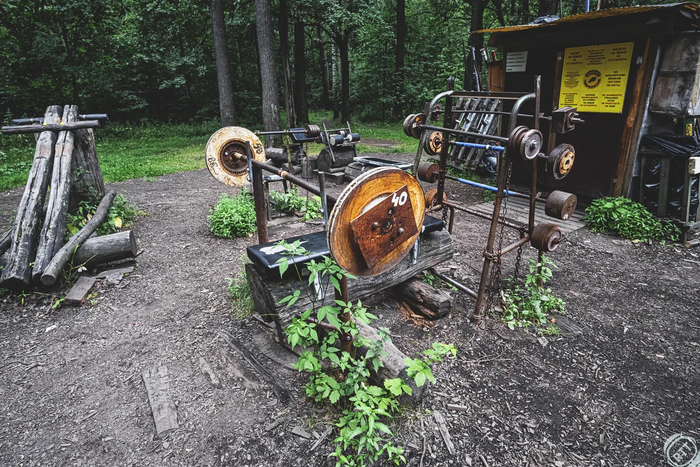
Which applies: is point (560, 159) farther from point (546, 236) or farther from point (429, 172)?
point (429, 172)

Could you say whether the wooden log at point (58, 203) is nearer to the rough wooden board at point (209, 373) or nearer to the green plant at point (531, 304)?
the rough wooden board at point (209, 373)

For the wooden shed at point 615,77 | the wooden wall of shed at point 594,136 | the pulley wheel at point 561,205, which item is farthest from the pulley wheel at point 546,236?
the wooden shed at point 615,77

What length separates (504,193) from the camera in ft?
10.9

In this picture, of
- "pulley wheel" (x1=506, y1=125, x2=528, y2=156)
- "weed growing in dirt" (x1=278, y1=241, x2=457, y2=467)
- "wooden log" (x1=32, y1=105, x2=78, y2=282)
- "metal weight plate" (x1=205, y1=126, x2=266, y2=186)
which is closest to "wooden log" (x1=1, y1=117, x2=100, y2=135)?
"wooden log" (x1=32, y1=105, x2=78, y2=282)

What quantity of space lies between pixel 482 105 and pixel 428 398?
7.18 metres

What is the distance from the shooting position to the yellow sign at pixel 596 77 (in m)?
5.55

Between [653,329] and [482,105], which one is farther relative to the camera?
[482,105]

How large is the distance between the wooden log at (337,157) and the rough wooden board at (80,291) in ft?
17.8

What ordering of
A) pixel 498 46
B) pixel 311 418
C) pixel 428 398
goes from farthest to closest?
pixel 498 46, pixel 428 398, pixel 311 418

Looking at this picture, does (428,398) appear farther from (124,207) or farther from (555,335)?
(124,207)

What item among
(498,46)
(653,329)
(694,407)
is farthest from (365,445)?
(498,46)

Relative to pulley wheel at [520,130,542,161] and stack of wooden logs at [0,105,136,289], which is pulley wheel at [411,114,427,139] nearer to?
pulley wheel at [520,130,542,161]

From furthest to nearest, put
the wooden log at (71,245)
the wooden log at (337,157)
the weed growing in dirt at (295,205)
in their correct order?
the wooden log at (337,157), the weed growing in dirt at (295,205), the wooden log at (71,245)

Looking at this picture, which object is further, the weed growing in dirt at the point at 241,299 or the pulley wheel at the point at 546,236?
the weed growing in dirt at the point at 241,299
